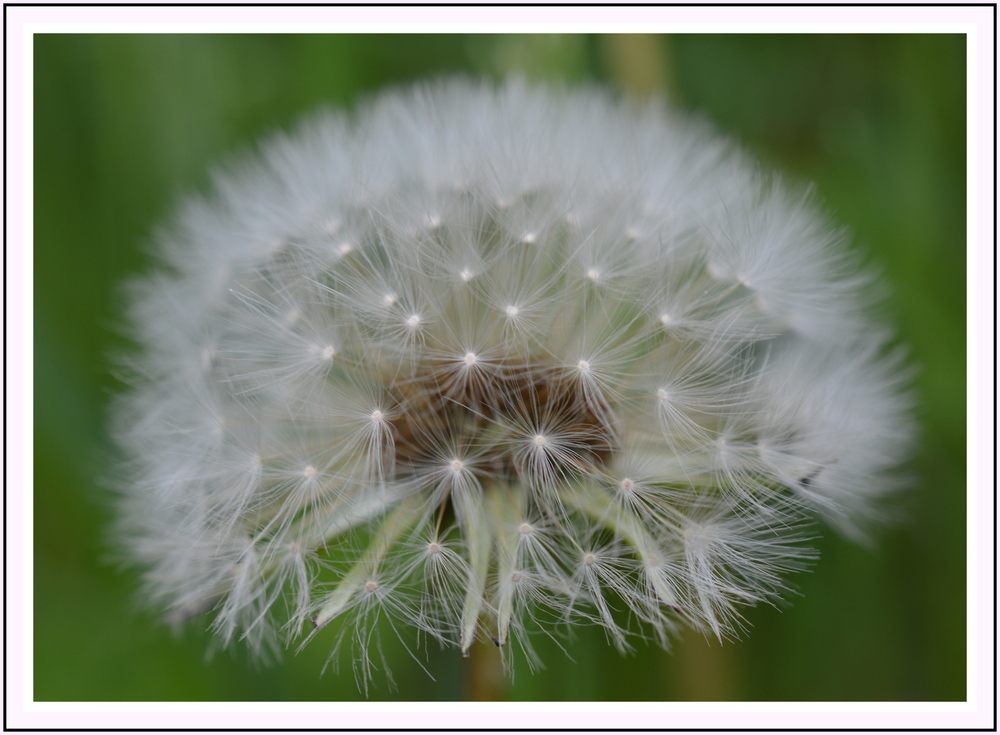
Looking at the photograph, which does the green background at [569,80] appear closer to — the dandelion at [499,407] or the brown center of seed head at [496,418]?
the dandelion at [499,407]

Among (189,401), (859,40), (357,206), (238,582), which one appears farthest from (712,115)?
(238,582)

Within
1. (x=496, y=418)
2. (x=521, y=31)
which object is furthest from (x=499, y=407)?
(x=521, y=31)

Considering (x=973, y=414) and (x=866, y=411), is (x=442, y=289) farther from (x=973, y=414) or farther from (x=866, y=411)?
(x=973, y=414)

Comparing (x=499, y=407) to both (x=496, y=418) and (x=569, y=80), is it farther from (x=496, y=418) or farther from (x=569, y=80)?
(x=569, y=80)

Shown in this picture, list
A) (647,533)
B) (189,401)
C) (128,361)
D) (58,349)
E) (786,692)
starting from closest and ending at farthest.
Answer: (647,533)
(189,401)
(128,361)
(786,692)
(58,349)

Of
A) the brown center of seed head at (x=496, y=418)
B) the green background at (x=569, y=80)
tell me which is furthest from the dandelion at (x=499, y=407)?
the green background at (x=569, y=80)
